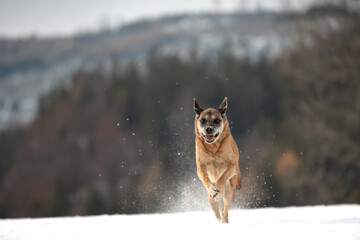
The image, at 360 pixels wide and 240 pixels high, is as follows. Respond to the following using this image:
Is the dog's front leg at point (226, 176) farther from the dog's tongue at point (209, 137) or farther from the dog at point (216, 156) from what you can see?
the dog's tongue at point (209, 137)

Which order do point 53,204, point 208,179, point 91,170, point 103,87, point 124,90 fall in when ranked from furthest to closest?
point 103,87 < point 124,90 < point 91,170 < point 53,204 < point 208,179

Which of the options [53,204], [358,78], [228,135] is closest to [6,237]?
[228,135]

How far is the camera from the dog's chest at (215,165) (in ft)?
22.9

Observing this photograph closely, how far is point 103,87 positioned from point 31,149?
2586cm

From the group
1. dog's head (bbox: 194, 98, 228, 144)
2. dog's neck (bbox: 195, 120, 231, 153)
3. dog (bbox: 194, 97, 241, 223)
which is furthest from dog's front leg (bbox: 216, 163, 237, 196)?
dog's head (bbox: 194, 98, 228, 144)

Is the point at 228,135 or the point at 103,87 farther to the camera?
the point at 103,87

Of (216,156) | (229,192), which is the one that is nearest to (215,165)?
(216,156)

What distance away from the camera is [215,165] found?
22.9 ft

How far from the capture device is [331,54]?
24.9 m

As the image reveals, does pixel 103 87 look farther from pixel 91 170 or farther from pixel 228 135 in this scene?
pixel 228 135

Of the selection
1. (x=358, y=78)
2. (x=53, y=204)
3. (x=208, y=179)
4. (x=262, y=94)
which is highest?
(x=262, y=94)

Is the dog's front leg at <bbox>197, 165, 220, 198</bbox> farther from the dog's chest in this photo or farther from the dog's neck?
the dog's neck

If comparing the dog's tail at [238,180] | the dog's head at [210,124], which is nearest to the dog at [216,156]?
the dog's head at [210,124]

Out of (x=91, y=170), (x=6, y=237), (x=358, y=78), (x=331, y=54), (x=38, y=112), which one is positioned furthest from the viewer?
(x=38, y=112)
